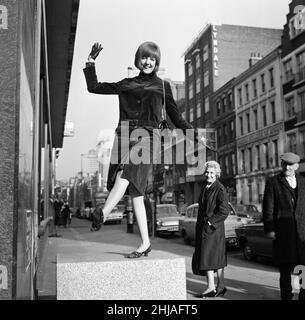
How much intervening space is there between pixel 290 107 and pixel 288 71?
280 centimetres

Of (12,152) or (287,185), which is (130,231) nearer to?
(287,185)

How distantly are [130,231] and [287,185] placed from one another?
18249 millimetres

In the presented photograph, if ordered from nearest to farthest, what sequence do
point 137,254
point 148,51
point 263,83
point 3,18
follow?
point 3,18 → point 137,254 → point 148,51 → point 263,83

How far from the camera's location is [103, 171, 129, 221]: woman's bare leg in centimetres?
→ 388

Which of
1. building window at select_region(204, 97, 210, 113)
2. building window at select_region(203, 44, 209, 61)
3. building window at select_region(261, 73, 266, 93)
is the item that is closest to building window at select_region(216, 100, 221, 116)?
building window at select_region(204, 97, 210, 113)

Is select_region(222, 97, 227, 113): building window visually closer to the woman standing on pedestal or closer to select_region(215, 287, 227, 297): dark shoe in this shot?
select_region(215, 287, 227, 297): dark shoe

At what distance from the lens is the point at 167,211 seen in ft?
73.2

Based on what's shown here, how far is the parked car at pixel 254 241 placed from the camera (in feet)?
34.4


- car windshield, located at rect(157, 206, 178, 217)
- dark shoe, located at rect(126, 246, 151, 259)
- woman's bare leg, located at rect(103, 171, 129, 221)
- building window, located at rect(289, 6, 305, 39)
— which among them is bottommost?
car windshield, located at rect(157, 206, 178, 217)

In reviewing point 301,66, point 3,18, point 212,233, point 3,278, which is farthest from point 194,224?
point 301,66

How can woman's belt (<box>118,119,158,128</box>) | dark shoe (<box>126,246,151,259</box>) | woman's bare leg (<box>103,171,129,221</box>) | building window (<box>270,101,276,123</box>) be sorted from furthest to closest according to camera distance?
building window (<box>270,101,276,123</box>)
woman's belt (<box>118,119,158,128</box>)
woman's bare leg (<box>103,171,129,221</box>)
dark shoe (<box>126,246,151,259</box>)

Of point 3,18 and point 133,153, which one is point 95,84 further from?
point 3,18

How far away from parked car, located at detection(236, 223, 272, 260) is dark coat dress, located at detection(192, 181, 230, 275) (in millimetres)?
4205
